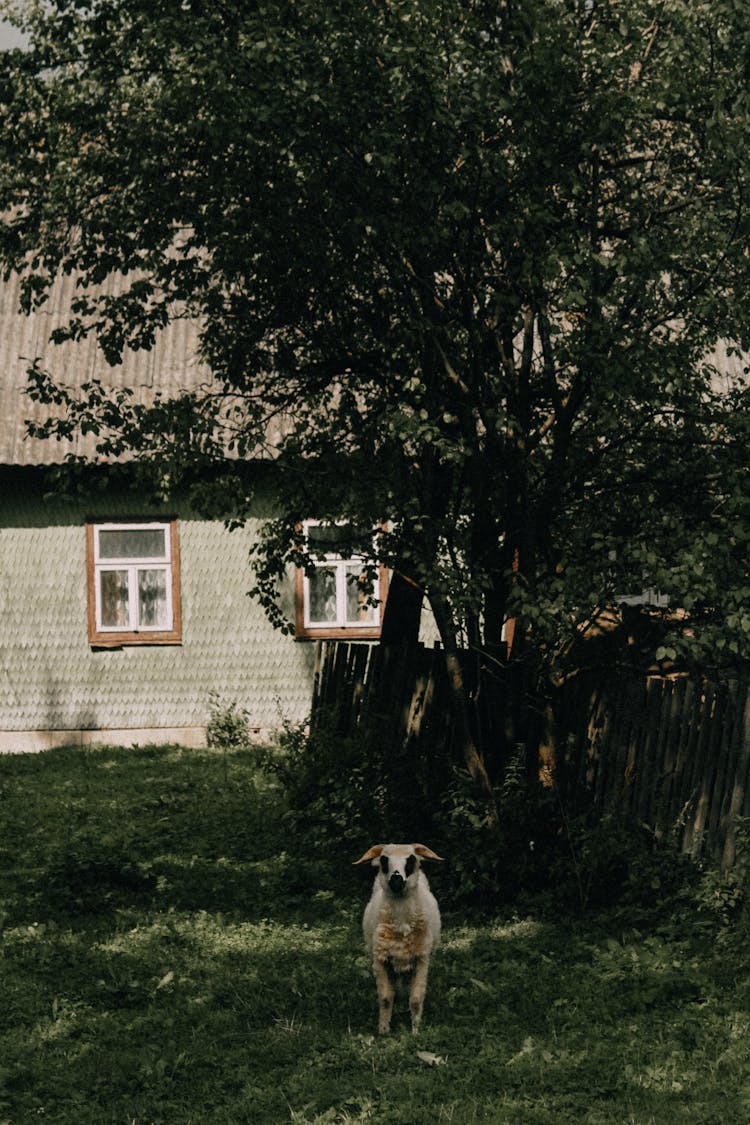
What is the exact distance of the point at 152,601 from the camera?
1781cm

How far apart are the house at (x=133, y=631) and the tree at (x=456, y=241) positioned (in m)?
7.70

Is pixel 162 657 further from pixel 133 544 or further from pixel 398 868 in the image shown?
pixel 398 868

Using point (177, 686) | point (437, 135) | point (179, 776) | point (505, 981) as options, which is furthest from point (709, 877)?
point (177, 686)

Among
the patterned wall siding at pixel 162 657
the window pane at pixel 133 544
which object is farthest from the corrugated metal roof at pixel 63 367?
the window pane at pixel 133 544

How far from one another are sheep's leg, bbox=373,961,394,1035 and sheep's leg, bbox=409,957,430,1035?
0.10 m

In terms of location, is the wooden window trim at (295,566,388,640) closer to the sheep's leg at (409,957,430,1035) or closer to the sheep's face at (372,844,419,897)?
the sheep's face at (372,844,419,897)

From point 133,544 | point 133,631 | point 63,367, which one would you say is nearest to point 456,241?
point 133,544

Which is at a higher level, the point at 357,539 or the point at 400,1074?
the point at 357,539

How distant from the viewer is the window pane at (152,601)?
17.8 m

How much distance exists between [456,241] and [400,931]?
13.8 ft

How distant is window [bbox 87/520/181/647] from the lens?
696 inches

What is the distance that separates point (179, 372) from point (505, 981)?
475 inches

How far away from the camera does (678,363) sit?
8234mm

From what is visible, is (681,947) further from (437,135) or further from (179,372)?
(179,372)
